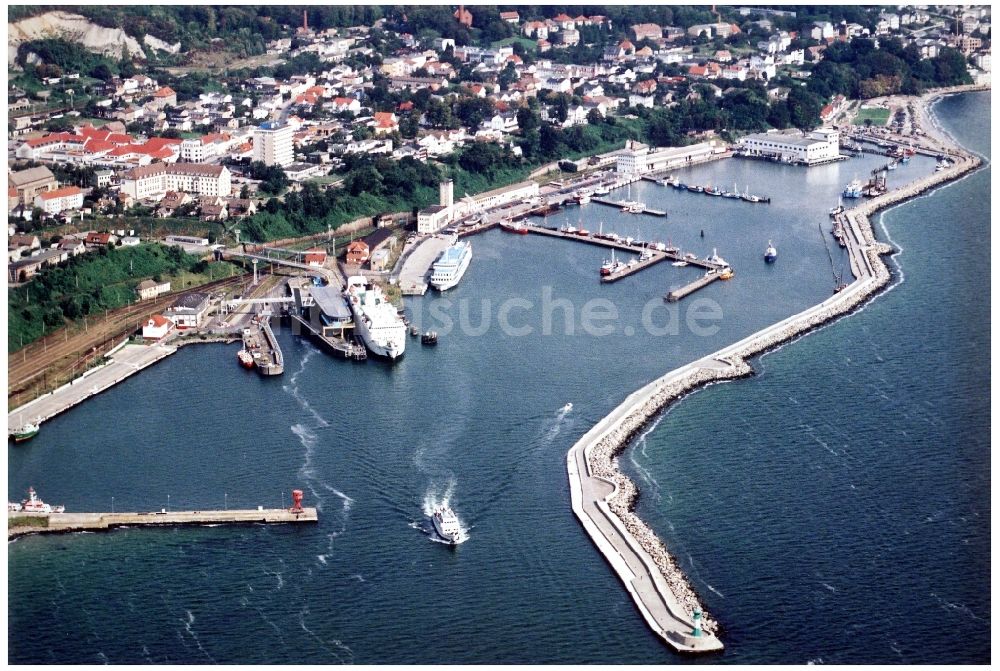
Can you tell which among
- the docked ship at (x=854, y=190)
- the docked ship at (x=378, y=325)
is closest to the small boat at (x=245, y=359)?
the docked ship at (x=378, y=325)

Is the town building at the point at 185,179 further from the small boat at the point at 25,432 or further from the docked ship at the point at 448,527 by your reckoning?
the docked ship at the point at 448,527

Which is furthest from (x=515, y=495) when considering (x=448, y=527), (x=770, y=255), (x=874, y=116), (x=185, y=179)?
(x=874, y=116)

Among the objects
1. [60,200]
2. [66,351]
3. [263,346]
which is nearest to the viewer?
[66,351]

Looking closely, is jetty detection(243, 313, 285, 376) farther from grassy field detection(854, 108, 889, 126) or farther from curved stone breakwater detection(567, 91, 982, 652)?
grassy field detection(854, 108, 889, 126)

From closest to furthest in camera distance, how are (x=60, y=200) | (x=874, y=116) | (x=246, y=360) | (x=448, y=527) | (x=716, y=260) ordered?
(x=448, y=527) < (x=246, y=360) < (x=716, y=260) < (x=60, y=200) < (x=874, y=116)

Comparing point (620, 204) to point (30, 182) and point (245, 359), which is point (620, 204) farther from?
point (245, 359)

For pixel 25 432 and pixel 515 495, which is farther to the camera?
pixel 25 432

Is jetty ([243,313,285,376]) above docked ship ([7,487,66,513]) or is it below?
below

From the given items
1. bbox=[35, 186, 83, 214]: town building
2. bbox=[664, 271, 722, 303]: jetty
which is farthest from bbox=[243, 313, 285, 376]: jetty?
bbox=[664, 271, 722, 303]: jetty
